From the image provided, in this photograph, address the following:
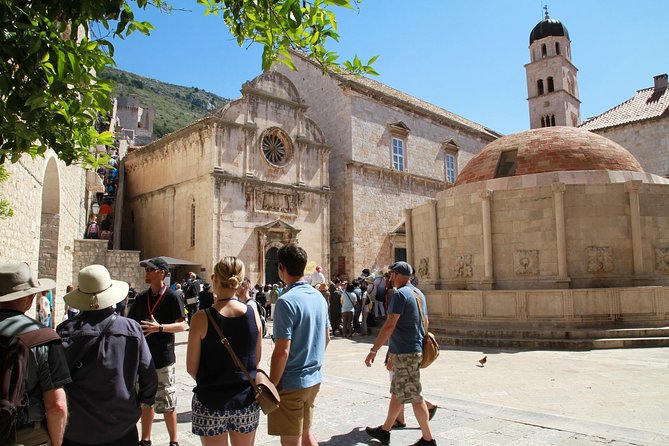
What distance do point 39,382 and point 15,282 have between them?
0.59m

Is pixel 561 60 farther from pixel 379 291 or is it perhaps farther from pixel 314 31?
pixel 314 31

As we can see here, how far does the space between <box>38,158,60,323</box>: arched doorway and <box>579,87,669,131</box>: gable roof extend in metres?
33.3

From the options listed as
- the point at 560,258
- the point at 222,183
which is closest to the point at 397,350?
the point at 560,258

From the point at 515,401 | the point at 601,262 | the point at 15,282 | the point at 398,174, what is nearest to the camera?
the point at 15,282

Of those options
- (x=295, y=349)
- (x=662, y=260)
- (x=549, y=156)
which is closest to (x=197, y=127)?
(x=549, y=156)

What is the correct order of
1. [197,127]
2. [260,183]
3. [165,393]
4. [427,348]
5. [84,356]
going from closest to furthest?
[84,356] → [165,393] → [427,348] → [197,127] → [260,183]

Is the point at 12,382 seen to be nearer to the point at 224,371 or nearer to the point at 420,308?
the point at 224,371

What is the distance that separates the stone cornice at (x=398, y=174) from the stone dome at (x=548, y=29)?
76.8 ft

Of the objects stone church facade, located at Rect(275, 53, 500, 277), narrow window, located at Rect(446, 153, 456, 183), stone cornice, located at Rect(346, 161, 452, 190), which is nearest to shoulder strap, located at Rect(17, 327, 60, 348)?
stone church facade, located at Rect(275, 53, 500, 277)

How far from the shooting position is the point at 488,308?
11883 millimetres

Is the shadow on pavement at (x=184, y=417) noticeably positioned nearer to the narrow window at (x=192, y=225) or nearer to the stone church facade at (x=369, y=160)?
the narrow window at (x=192, y=225)

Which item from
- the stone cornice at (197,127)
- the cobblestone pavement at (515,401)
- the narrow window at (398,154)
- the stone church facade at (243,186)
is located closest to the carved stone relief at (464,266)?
the cobblestone pavement at (515,401)

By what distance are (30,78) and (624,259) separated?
12.4 m

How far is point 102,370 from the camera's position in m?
2.99
